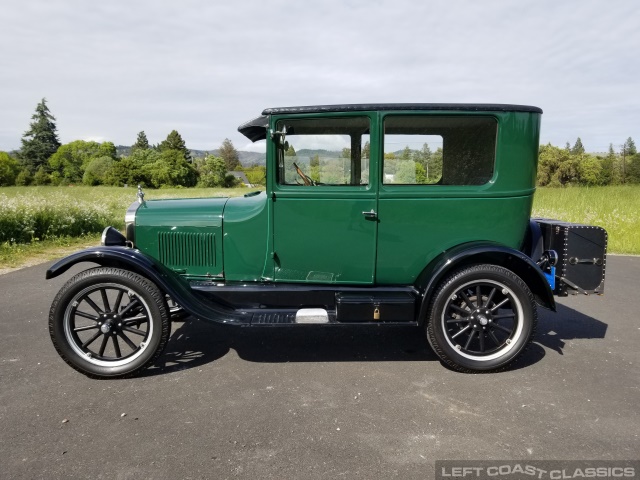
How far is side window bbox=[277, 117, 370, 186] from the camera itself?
3.54 metres

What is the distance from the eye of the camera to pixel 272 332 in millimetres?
4367

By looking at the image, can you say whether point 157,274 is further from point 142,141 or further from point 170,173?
point 142,141

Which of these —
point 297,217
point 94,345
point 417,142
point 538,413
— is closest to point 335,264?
point 297,217

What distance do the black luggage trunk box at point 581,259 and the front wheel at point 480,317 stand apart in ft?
1.73

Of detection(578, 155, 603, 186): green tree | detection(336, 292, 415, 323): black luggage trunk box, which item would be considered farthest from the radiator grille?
detection(578, 155, 603, 186): green tree

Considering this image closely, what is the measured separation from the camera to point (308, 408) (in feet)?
9.43

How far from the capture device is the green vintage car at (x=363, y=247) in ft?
11.0

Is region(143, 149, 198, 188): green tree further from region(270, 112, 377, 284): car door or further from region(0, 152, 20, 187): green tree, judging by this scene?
region(270, 112, 377, 284): car door

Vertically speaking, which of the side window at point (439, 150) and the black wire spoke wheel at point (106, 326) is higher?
the side window at point (439, 150)

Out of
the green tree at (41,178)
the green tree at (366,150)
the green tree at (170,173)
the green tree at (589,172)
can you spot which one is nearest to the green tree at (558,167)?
the green tree at (589,172)

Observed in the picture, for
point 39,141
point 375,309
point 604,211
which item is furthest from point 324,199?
point 39,141

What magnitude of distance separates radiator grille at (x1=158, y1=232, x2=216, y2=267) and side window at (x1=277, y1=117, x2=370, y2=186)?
2.94ft

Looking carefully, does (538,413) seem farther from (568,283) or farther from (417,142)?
(417,142)

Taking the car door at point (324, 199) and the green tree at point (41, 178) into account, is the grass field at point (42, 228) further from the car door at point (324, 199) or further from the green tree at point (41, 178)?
the green tree at point (41, 178)
